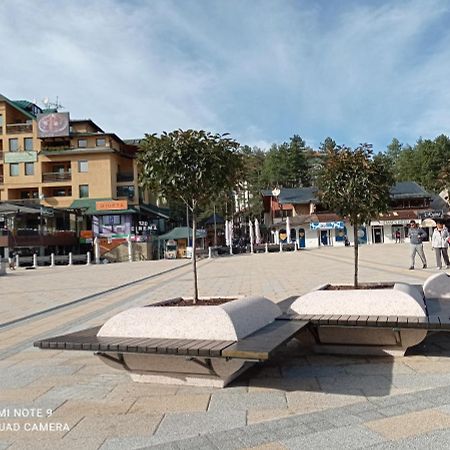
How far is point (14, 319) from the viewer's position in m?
9.48

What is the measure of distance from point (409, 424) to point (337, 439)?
0.59 meters

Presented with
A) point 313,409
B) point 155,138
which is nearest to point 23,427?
point 313,409

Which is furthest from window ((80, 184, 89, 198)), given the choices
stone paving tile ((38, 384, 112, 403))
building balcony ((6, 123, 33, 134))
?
stone paving tile ((38, 384, 112, 403))

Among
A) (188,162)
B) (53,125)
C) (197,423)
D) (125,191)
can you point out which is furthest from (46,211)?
(197,423)

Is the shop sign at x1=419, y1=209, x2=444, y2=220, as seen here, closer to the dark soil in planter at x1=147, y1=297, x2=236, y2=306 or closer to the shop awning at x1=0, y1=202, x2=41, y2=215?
the shop awning at x1=0, y1=202, x2=41, y2=215

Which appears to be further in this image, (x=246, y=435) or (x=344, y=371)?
(x=344, y=371)

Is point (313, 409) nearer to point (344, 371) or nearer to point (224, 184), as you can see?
point (344, 371)

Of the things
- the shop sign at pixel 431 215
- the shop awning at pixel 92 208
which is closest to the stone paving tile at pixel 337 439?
the shop awning at pixel 92 208

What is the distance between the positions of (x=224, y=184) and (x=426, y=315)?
303 cm

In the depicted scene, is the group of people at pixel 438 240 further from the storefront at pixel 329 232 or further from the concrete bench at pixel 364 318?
the storefront at pixel 329 232

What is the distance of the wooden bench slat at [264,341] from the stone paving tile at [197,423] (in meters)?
0.48

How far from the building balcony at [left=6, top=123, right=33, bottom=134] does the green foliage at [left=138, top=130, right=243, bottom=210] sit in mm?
46767

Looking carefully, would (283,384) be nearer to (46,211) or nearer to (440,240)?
(440,240)

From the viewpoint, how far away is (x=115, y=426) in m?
3.63
